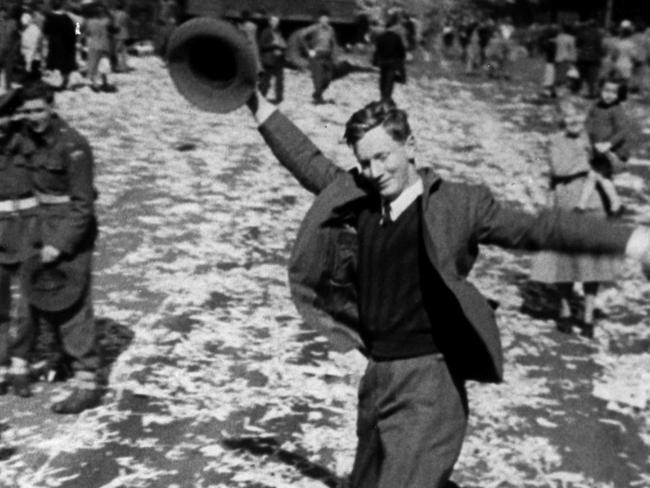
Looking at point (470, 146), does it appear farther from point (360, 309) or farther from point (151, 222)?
point (360, 309)

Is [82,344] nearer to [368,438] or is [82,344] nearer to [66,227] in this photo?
[66,227]

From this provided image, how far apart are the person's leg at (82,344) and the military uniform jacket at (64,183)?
412mm

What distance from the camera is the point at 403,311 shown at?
4.27 meters

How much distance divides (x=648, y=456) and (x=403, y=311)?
3.29 meters

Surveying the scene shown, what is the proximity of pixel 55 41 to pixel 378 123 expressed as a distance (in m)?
17.0

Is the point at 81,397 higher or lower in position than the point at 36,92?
lower

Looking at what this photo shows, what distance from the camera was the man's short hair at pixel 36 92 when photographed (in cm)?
693

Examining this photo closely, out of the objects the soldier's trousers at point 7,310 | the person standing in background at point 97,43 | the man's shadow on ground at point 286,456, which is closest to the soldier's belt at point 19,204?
the soldier's trousers at point 7,310

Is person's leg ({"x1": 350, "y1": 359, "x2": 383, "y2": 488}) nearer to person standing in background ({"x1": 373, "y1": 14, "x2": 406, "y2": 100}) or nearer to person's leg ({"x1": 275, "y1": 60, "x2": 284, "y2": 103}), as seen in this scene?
person standing in background ({"x1": 373, "y1": 14, "x2": 406, "y2": 100})

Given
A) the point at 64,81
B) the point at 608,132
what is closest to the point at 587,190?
the point at 608,132

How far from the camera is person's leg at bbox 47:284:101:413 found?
7.18 m

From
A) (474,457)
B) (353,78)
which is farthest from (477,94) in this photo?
(474,457)

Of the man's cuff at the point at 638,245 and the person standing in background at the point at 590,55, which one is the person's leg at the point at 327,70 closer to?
the person standing in background at the point at 590,55

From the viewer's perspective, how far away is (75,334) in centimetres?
729
